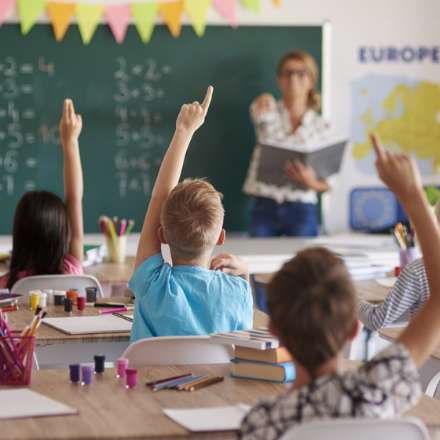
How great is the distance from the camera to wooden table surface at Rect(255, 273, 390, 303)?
382 centimetres

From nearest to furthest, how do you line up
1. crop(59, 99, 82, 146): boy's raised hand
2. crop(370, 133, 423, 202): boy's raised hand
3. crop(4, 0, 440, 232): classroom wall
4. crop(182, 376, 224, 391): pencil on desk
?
crop(370, 133, 423, 202): boy's raised hand < crop(182, 376, 224, 391): pencil on desk < crop(59, 99, 82, 146): boy's raised hand < crop(4, 0, 440, 232): classroom wall

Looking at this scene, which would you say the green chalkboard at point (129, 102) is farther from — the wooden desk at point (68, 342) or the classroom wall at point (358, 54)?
the wooden desk at point (68, 342)

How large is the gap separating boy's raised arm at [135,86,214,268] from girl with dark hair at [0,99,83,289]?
3.95 feet

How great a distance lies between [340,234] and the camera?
284 inches

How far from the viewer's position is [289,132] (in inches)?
271

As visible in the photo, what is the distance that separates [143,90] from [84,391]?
16.3 ft

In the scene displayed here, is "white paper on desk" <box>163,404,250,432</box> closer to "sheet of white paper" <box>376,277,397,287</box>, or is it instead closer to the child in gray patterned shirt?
the child in gray patterned shirt

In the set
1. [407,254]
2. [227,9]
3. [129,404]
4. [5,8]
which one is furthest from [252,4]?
[129,404]

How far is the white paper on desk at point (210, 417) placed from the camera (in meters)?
1.85

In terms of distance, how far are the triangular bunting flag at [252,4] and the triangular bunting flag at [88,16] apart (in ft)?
3.24

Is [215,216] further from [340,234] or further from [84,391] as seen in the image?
[340,234]

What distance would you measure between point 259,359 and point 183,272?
46cm

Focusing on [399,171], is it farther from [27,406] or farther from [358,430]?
[27,406]

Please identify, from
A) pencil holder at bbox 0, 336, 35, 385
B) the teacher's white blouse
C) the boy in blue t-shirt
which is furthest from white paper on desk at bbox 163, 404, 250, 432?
the teacher's white blouse
